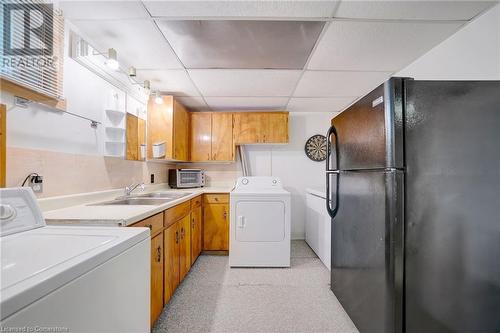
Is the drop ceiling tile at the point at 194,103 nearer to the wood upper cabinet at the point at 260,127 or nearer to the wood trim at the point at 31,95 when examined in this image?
the wood upper cabinet at the point at 260,127

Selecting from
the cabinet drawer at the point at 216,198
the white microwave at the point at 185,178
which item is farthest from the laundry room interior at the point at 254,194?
the white microwave at the point at 185,178

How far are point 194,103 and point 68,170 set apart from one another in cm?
202

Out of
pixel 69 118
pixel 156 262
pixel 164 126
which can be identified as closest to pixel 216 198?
pixel 164 126

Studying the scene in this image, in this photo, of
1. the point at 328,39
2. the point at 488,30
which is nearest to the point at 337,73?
the point at 328,39

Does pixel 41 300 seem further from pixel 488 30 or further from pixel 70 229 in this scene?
pixel 488 30

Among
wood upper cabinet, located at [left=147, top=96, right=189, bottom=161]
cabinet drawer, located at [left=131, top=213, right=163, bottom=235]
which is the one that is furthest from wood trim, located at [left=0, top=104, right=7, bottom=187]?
wood upper cabinet, located at [left=147, top=96, right=189, bottom=161]

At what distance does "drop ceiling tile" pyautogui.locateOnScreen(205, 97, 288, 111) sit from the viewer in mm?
3020

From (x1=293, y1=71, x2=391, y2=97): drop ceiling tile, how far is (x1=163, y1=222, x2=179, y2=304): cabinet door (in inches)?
80.1

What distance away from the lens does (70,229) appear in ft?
3.18

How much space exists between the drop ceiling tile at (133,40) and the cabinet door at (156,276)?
1.52m

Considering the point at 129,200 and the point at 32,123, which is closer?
the point at 32,123

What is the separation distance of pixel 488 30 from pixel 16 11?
2790mm

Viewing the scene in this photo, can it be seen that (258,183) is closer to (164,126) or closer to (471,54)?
(164,126)

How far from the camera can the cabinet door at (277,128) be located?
340cm
